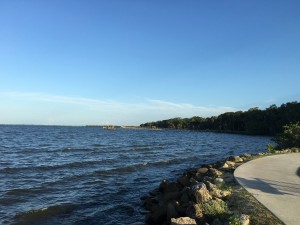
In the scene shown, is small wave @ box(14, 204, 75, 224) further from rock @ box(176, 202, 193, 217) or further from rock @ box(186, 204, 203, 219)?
Answer: rock @ box(186, 204, 203, 219)

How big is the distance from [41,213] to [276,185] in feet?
29.4

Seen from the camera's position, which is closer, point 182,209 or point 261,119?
point 182,209

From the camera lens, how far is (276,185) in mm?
12766

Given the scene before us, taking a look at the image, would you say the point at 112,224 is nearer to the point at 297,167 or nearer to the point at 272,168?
the point at 272,168

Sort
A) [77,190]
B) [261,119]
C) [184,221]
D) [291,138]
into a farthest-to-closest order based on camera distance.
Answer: [261,119] < [291,138] < [77,190] < [184,221]

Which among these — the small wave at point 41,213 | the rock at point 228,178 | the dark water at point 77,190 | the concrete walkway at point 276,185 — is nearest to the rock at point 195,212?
the concrete walkway at point 276,185

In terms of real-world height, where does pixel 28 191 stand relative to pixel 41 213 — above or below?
above

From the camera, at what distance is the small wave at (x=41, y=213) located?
43.1ft

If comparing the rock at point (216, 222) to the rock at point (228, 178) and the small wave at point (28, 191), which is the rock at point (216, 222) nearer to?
the rock at point (228, 178)

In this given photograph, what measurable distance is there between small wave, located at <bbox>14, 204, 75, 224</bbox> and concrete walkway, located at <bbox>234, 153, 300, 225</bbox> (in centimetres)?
711

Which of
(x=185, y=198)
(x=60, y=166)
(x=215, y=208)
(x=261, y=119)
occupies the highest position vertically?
(x=261, y=119)

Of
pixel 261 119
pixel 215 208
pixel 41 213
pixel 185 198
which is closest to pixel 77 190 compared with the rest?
pixel 41 213

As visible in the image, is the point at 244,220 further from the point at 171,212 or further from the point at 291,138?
the point at 291,138

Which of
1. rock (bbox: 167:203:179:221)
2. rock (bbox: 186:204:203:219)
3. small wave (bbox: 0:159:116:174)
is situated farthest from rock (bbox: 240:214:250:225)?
small wave (bbox: 0:159:116:174)
